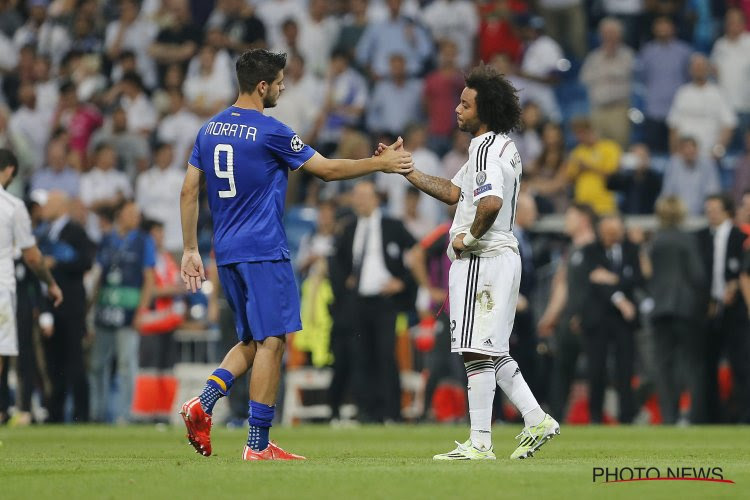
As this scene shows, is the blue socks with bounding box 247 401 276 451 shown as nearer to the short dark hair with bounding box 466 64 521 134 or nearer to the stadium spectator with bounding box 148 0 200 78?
the short dark hair with bounding box 466 64 521 134

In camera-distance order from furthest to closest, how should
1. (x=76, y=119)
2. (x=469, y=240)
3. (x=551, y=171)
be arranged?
(x=76, y=119) → (x=551, y=171) → (x=469, y=240)

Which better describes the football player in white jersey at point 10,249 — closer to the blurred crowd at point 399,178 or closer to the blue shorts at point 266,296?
the blue shorts at point 266,296

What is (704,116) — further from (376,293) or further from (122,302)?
(122,302)

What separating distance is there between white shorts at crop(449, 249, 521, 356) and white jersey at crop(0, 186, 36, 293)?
4.48 m

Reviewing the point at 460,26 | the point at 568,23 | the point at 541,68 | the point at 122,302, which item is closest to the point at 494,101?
the point at 122,302

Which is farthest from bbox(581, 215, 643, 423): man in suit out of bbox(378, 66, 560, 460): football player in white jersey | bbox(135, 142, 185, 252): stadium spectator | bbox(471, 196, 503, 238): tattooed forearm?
bbox(471, 196, 503, 238): tattooed forearm

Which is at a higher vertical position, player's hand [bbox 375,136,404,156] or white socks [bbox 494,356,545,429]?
player's hand [bbox 375,136,404,156]

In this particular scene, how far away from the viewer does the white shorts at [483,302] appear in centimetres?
1002

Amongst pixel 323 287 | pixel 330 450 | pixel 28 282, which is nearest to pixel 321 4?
pixel 323 287

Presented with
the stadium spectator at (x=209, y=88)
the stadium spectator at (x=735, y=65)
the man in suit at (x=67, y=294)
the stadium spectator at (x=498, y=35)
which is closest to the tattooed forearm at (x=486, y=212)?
the man in suit at (x=67, y=294)

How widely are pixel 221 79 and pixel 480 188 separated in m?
15.0

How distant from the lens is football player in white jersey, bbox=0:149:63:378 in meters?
12.7

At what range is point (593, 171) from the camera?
850 inches

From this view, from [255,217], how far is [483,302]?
1.64m
